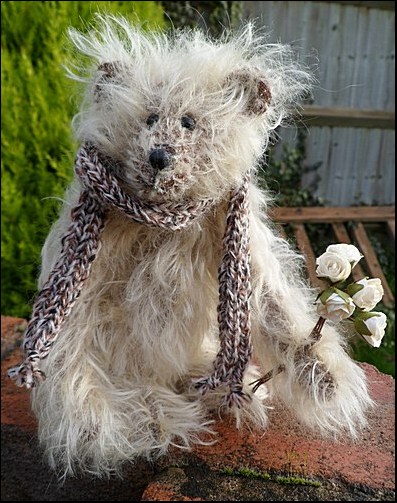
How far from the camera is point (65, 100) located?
1319mm

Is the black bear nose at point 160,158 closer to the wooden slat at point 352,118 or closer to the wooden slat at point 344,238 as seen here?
the wooden slat at point 344,238

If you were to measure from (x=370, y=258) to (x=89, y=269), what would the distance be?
0.35 metres

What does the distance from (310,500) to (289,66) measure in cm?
50

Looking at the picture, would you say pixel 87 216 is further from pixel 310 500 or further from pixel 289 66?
pixel 310 500

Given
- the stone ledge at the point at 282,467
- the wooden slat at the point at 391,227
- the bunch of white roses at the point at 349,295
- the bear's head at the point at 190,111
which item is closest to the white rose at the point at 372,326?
the bunch of white roses at the point at 349,295

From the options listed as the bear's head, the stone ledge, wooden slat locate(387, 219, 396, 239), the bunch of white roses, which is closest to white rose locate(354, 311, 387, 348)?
the bunch of white roses

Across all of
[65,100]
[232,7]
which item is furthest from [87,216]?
[232,7]

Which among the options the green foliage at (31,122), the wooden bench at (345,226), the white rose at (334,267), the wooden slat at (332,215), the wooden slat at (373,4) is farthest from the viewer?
the green foliage at (31,122)

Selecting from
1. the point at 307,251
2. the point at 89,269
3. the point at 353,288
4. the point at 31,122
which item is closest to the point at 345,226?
the point at 307,251

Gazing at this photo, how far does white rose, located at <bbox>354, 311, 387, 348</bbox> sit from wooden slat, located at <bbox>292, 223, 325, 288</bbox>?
0.18 feet

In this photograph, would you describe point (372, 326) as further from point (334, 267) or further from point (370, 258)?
point (370, 258)

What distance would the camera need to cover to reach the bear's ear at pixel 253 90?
2.00 ft

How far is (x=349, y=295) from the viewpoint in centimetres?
57

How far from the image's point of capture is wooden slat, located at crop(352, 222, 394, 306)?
2.31 feet
